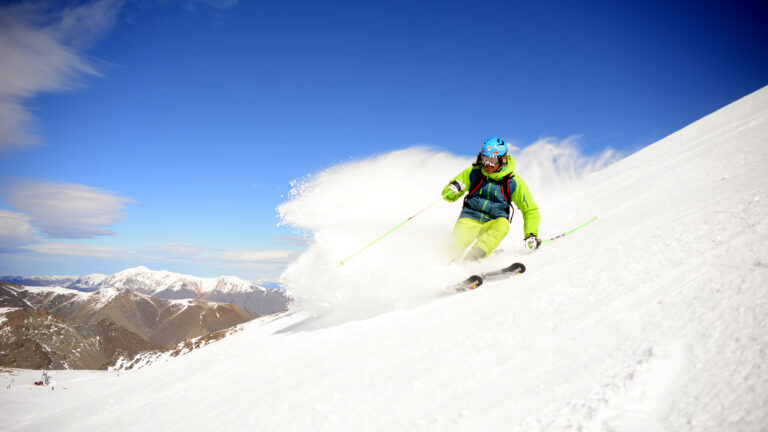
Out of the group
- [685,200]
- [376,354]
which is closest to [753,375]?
[376,354]

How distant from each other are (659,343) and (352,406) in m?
2.25

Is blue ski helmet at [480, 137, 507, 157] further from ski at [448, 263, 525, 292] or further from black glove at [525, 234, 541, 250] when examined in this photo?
ski at [448, 263, 525, 292]

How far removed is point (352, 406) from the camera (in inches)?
120

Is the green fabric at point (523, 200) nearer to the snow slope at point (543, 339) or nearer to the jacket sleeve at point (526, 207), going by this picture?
the jacket sleeve at point (526, 207)

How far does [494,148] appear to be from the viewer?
713 centimetres

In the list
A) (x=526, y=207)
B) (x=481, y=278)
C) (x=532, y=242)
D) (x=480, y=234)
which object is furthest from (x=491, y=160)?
(x=481, y=278)

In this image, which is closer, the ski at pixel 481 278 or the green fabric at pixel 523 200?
the ski at pixel 481 278

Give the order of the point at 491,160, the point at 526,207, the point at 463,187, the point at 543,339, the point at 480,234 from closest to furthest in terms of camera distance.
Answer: the point at 543,339
the point at 491,160
the point at 526,207
the point at 480,234
the point at 463,187

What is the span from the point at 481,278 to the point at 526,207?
218 cm

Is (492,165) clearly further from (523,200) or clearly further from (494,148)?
(523,200)

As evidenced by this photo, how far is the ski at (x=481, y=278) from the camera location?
580 cm

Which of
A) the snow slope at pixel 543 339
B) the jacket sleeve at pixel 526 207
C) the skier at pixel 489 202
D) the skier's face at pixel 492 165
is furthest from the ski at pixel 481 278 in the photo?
the skier's face at pixel 492 165

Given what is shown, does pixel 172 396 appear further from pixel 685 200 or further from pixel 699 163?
pixel 699 163

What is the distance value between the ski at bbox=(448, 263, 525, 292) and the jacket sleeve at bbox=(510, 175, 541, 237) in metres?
1.47
